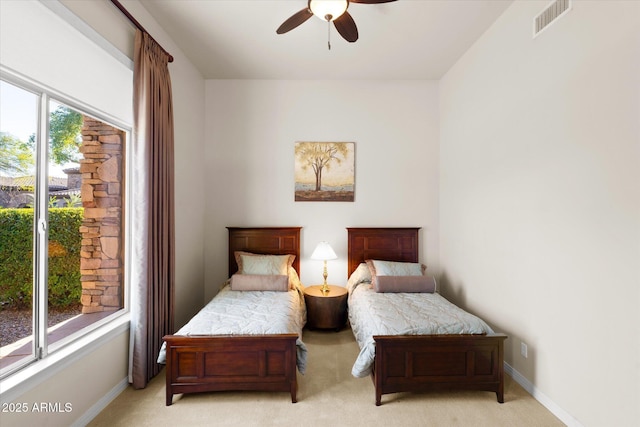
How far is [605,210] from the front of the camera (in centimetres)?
172

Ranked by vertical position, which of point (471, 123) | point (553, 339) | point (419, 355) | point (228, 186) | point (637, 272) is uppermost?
point (471, 123)

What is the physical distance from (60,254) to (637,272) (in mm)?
3481

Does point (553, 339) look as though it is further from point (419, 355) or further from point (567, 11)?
point (567, 11)

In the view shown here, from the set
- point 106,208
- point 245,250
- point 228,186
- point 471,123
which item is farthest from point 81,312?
point 471,123

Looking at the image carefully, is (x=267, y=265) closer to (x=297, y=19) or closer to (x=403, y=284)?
(x=403, y=284)

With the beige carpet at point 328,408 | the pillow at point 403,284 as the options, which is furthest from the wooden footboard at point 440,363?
the pillow at point 403,284

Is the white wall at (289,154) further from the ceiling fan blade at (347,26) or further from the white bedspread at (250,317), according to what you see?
the ceiling fan blade at (347,26)

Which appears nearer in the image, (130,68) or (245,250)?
(130,68)

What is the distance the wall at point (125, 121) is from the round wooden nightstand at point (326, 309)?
1404 millimetres

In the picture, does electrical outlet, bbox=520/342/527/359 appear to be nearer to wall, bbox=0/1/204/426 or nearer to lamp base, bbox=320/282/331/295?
lamp base, bbox=320/282/331/295

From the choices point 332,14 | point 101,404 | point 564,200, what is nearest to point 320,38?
point 332,14

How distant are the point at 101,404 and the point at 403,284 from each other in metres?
2.76

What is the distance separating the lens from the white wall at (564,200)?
162cm

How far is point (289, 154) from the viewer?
12.8ft
